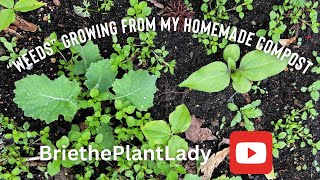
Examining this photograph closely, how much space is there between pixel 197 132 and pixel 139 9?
634 mm

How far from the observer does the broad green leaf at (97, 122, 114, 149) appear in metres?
2.17

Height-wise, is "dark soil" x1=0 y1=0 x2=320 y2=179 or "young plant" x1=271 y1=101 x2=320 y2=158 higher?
"dark soil" x1=0 y1=0 x2=320 y2=179

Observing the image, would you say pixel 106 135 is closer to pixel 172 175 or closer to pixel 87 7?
pixel 172 175

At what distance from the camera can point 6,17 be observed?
211cm

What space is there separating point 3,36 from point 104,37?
0.46 meters

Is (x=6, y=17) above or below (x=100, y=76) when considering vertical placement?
above

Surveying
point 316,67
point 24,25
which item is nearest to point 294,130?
point 316,67

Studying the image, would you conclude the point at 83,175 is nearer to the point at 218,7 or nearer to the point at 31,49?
the point at 31,49

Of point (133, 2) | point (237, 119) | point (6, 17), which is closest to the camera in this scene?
point (6, 17)

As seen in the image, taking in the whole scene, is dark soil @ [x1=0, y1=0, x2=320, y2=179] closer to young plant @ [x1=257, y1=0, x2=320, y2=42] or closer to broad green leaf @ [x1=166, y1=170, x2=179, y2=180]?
young plant @ [x1=257, y1=0, x2=320, y2=42]

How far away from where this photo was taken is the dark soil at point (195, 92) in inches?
88.1

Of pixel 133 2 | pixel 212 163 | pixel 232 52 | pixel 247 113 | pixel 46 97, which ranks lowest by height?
pixel 212 163

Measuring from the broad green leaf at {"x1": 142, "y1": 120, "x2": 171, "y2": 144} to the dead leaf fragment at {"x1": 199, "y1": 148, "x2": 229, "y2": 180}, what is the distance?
247 mm

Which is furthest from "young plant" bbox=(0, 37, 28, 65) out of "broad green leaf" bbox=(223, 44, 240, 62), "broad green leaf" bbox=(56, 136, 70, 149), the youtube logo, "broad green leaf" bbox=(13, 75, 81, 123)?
the youtube logo
